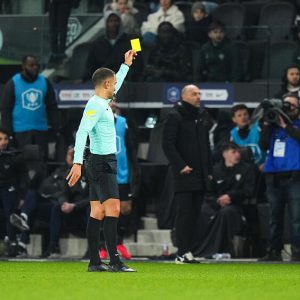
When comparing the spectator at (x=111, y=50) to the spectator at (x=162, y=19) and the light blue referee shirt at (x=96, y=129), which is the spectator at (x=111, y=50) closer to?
the spectator at (x=162, y=19)

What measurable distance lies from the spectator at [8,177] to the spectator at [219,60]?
10.7ft

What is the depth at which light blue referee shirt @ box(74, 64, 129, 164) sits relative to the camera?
12555 mm

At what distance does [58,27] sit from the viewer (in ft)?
66.0

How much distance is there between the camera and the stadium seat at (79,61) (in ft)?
65.2

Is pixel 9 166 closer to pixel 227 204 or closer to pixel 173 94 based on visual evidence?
pixel 173 94

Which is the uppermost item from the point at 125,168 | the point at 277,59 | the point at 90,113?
the point at 277,59

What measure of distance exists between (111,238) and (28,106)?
644 centimetres

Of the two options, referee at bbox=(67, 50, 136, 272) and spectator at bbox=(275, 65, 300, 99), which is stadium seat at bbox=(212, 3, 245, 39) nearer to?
spectator at bbox=(275, 65, 300, 99)

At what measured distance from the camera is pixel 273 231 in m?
16.5

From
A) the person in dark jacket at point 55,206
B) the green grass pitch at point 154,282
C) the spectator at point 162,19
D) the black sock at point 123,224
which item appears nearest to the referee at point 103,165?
the green grass pitch at point 154,282

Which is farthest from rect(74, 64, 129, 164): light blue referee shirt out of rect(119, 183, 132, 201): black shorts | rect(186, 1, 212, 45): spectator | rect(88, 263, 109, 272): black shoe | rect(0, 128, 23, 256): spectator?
rect(186, 1, 212, 45): spectator

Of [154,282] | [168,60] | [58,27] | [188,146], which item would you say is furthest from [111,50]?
[154,282]

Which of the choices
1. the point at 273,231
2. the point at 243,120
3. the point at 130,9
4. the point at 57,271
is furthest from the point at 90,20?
the point at 57,271

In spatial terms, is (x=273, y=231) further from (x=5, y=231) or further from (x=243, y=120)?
(x=5, y=231)
